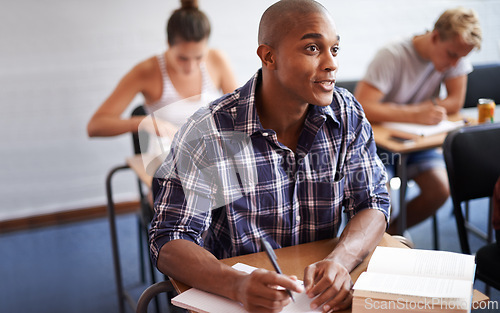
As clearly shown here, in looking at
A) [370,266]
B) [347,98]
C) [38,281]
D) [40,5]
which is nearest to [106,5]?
[40,5]

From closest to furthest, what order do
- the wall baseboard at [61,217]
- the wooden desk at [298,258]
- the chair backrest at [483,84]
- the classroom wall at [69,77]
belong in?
the wooden desk at [298,258], the chair backrest at [483,84], the classroom wall at [69,77], the wall baseboard at [61,217]

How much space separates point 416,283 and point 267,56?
2.12ft

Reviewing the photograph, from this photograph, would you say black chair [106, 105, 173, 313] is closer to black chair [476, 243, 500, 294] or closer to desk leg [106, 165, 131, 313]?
desk leg [106, 165, 131, 313]

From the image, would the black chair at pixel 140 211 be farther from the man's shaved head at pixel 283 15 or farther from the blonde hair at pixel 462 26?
the blonde hair at pixel 462 26

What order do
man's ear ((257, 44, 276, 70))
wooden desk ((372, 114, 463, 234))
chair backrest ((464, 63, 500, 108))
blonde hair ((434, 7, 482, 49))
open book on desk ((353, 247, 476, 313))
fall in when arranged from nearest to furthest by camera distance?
open book on desk ((353, 247, 476, 313))
man's ear ((257, 44, 276, 70))
wooden desk ((372, 114, 463, 234))
blonde hair ((434, 7, 482, 49))
chair backrest ((464, 63, 500, 108))

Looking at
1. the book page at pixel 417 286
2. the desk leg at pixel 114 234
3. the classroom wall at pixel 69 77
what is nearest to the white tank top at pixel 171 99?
the desk leg at pixel 114 234

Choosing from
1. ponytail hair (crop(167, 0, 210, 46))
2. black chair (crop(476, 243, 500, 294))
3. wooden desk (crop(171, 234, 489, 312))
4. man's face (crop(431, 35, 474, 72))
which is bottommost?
black chair (crop(476, 243, 500, 294))

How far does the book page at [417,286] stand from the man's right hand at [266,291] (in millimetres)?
129

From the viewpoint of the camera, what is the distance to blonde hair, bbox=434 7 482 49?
241 centimetres

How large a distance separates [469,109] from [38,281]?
8.08 ft

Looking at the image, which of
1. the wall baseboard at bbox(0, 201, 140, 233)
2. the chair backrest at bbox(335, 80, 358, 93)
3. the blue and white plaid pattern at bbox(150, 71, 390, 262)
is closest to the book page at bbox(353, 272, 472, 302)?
the blue and white plaid pattern at bbox(150, 71, 390, 262)

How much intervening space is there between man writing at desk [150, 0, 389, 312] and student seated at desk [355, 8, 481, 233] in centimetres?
106

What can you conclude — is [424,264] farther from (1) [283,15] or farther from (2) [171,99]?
(2) [171,99]

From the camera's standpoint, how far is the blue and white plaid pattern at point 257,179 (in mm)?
1263
